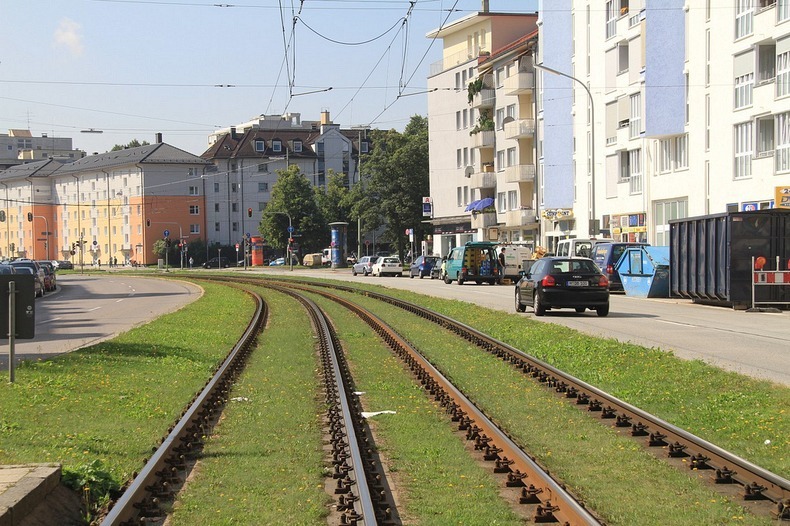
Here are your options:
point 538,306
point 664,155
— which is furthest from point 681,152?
point 538,306

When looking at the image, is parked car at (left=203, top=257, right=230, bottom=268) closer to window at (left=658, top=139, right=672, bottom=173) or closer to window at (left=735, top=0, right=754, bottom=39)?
window at (left=658, top=139, right=672, bottom=173)

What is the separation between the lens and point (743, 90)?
43812mm

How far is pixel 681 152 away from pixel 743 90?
6.77 meters

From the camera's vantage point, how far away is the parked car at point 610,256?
137 ft

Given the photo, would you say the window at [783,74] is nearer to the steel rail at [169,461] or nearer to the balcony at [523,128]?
the steel rail at [169,461]

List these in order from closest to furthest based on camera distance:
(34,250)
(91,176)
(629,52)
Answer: (629,52) → (91,176) → (34,250)

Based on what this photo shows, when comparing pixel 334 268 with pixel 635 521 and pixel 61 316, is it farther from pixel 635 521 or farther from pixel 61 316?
pixel 635 521

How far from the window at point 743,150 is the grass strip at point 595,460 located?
31.5 metres

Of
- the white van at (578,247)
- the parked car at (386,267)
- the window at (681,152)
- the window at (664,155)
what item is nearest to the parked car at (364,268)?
the parked car at (386,267)

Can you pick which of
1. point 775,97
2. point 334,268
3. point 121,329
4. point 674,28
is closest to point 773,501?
point 121,329

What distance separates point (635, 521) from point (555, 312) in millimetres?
23479

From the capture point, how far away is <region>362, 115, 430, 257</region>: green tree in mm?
105188

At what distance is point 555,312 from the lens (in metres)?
29.9

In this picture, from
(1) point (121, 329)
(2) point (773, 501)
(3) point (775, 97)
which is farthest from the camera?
(3) point (775, 97)
